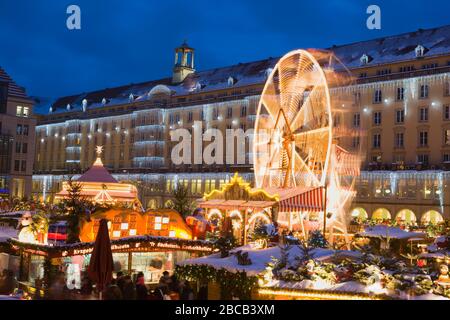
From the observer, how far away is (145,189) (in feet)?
302

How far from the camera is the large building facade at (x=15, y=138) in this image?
261 feet

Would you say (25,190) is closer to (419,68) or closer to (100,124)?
(100,124)

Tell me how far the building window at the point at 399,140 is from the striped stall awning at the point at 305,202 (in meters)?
36.6

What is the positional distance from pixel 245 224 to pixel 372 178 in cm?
3936

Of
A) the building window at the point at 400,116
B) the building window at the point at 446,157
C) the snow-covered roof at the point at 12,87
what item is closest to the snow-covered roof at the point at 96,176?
the building window at the point at 446,157

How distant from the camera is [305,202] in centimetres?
3014

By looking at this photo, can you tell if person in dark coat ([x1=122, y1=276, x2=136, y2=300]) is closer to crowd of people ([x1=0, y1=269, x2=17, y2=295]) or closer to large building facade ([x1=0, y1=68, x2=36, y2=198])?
crowd of people ([x1=0, y1=269, x2=17, y2=295])

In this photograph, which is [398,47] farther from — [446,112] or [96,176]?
[96,176]

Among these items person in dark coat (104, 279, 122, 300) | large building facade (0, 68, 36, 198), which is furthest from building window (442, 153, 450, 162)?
large building facade (0, 68, 36, 198)

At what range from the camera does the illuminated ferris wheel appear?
1305 inches

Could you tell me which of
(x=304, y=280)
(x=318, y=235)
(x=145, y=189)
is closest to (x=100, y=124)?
(x=145, y=189)

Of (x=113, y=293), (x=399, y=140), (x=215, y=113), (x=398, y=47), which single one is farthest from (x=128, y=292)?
(x=215, y=113)

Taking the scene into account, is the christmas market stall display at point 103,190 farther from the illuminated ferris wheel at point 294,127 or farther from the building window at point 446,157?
the building window at point 446,157
